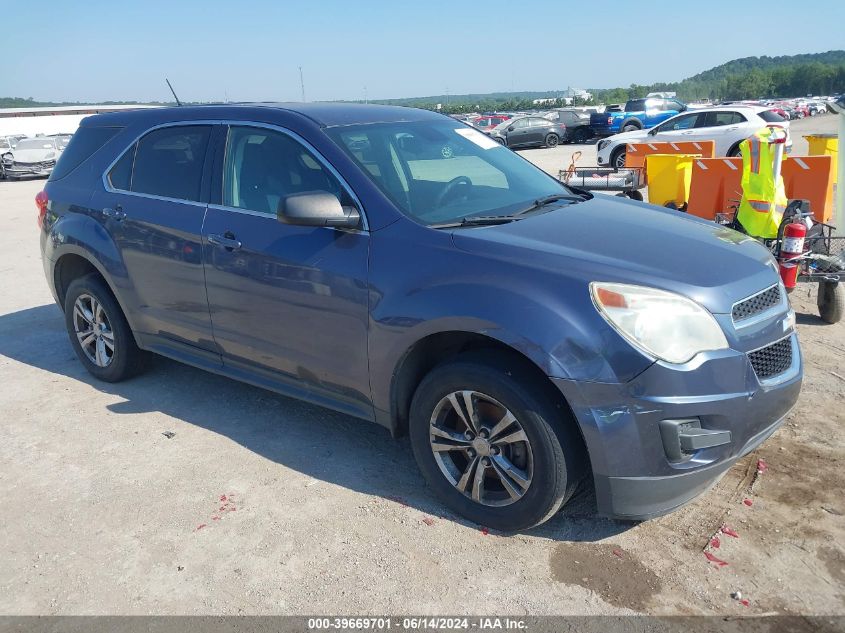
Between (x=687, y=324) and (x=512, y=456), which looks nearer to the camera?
(x=687, y=324)

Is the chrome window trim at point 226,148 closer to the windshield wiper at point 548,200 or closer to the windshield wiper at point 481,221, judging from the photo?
the windshield wiper at point 481,221

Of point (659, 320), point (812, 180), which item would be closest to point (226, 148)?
point (659, 320)

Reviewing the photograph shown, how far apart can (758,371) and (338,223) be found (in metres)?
2.00

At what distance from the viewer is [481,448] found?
321 cm

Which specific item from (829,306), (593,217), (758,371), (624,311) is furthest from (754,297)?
(829,306)

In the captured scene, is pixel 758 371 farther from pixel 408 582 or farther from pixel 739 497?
pixel 408 582

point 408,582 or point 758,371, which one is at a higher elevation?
point 758,371

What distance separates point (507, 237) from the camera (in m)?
3.22

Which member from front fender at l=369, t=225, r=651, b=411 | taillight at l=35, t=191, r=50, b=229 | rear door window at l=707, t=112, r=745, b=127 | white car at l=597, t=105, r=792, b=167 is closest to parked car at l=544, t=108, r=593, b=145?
white car at l=597, t=105, r=792, b=167

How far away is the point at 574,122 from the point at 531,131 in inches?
97.2

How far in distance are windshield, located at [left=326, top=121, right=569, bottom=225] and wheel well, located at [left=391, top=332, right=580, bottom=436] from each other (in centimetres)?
59

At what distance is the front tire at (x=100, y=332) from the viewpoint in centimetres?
500

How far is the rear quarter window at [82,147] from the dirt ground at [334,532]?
1838 millimetres

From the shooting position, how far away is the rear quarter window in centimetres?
503
